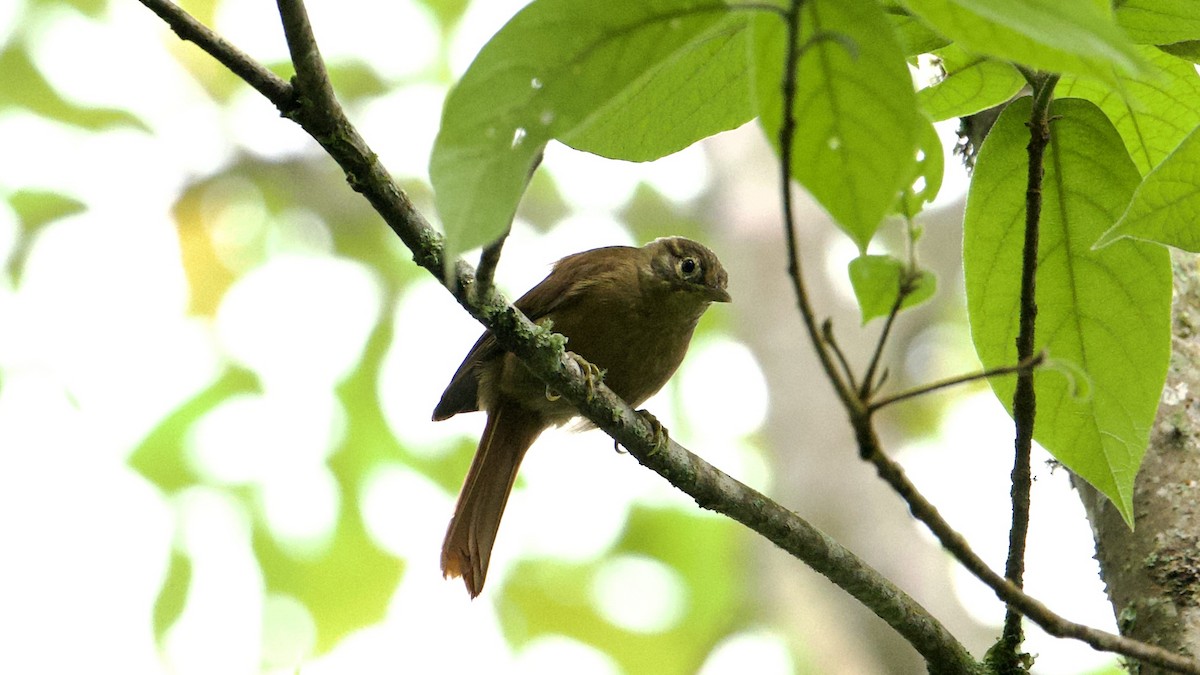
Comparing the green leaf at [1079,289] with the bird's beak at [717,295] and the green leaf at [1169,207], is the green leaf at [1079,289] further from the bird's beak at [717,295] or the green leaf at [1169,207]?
the bird's beak at [717,295]

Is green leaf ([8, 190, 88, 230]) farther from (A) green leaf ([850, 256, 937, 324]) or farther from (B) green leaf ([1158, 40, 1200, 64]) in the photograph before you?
(B) green leaf ([1158, 40, 1200, 64])

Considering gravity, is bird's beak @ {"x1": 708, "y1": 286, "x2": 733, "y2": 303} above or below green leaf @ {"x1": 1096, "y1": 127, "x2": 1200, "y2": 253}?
above

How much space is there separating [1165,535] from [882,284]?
122 cm

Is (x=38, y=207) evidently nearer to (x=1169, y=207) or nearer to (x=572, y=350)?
(x=572, y=350)

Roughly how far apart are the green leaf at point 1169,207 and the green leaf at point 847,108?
0.55 metres

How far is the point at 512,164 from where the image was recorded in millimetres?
1251

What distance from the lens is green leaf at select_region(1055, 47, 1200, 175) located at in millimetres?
1856

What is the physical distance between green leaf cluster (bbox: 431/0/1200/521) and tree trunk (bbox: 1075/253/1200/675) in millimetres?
728

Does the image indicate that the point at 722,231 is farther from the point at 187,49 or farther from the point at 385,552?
the point at 187,49

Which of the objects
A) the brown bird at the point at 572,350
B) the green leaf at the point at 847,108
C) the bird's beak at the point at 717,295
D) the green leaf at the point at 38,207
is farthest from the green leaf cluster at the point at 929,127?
the green leaf at the point at 38,207

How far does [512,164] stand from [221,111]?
292 inches

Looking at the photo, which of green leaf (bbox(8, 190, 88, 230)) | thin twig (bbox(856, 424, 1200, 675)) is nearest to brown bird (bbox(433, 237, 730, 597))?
thin twig (bbox(856, 424, 1200, 675))

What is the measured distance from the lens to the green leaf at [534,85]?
4.09 feet

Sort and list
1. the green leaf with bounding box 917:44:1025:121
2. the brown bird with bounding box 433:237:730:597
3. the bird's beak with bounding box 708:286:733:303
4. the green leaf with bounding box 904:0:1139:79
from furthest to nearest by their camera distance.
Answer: the bird's beak with bounding box 708:286:733:303, the brown bird with bounding box 433:237:730:597, the green leaf with bounding box 917:44:1025:121, the green leaf with bounding box 904:0:1139:79
